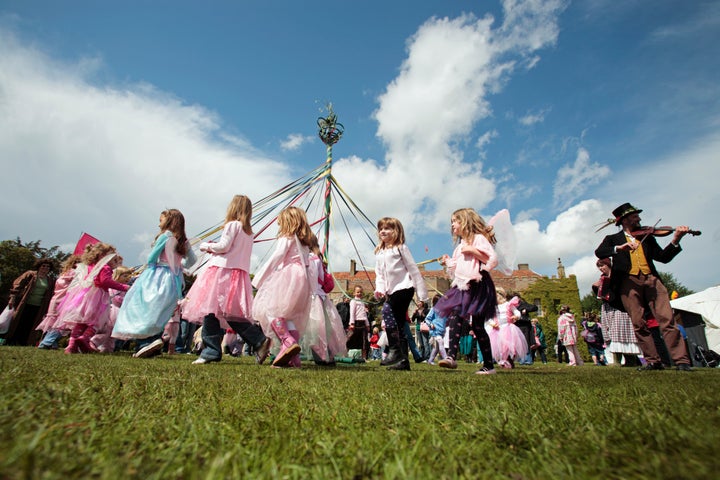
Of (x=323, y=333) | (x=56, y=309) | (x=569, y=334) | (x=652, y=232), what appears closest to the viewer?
(x=323, y=333)

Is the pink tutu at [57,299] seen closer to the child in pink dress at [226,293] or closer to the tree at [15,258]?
the child in pink dress at [226,293]

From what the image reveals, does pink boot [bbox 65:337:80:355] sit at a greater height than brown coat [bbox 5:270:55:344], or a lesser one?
lesser

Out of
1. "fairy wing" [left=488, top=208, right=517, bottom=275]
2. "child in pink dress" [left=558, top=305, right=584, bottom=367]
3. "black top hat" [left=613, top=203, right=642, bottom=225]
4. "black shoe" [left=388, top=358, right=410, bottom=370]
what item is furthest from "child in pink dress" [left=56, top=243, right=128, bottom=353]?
"child in pink dress" [left=558, top=305, right=584, bottom=367]

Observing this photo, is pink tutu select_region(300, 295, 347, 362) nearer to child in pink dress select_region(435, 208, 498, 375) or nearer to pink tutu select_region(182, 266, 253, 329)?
pink tutu select_region(182, 266, 253, 329)

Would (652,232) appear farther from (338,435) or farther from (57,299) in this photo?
(57,299)

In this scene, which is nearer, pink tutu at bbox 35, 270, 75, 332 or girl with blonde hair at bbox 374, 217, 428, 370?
girl with blonde hair at bbox 374, 217, 428, 370

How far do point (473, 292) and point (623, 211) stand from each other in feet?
10.3

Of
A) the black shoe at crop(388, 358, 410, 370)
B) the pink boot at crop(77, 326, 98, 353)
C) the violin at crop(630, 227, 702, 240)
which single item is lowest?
the black shoe at crop(388, 358, 410, 370)

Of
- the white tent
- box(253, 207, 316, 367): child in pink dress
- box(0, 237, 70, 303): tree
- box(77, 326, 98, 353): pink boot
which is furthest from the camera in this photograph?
box(0, 237, 70, 303): tree

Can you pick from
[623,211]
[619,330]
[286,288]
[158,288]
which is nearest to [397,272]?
[286,288]

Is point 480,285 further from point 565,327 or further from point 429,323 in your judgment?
point 565,327

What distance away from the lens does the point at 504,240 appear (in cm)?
554

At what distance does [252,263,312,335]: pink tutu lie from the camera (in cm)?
Result: 486

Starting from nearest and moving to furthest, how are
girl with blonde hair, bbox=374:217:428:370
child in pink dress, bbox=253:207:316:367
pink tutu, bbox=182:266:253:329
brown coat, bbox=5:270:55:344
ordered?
child in pink dress, bbox=253:207:316:367, pink tutu, bbox=182:266:253:329, girl with blonde hair, bbox=374:217:428:370, brown coat, bbox=5:270:55:344
